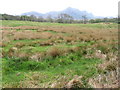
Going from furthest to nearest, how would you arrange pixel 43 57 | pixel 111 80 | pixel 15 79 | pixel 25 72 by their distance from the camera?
pixel 43 57, pixel 25 72, pixel 15 79, pixel 111 80

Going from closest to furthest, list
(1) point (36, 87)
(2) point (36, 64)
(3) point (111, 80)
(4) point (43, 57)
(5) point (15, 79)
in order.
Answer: (1) point (36, 87) → (3) point (111, 80) → (5) point (15, 79) → (2) point (36, 64) → (4) point (43, 57)

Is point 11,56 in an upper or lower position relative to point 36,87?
upper

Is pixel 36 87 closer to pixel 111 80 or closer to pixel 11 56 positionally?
pixel 111 80

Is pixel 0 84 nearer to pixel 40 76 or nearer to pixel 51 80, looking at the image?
pixel 40 76

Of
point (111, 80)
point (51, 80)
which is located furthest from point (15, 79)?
point (111, 80)

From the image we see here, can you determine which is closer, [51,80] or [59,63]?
[51,80]

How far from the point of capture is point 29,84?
5.12 metres

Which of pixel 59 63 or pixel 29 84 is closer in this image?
pixel 29 84

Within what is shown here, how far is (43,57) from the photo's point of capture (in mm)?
7871

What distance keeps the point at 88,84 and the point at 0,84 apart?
10.4ft

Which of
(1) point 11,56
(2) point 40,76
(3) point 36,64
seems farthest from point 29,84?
(1) point 11,56

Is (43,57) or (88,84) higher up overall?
(43,57)

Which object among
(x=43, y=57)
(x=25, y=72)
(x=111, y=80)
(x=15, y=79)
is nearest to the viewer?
(x=111, y=80)

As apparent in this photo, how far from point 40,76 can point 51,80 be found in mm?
537
